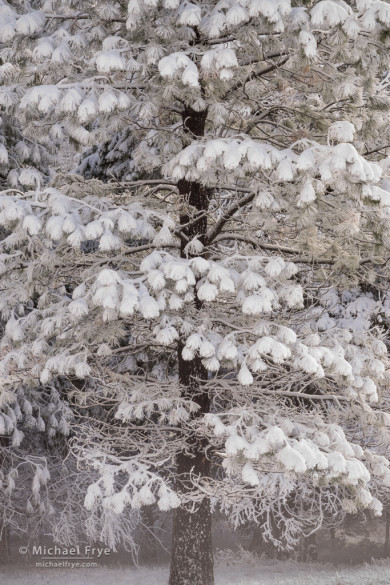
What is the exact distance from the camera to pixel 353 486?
22.4 ft

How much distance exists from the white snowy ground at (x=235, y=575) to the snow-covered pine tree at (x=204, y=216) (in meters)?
4.70

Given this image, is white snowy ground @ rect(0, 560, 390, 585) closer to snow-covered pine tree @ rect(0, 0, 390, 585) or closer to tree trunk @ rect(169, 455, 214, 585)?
tree trunk @ rect(169, 455, 214, 585)

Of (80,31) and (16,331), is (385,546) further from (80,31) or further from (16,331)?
(80,31)

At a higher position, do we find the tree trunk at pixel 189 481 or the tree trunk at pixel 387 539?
the tree trunk at pixel 189 481

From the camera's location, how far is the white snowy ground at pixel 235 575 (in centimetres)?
1248

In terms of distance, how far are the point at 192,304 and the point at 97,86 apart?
8.83 ft

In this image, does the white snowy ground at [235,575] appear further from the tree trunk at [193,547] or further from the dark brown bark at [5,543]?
the tree trunk at [193,547]

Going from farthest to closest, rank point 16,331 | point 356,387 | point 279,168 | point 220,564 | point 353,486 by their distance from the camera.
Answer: point 220,564 < point 16,331 < point 356,387 < point 353,486 < point 279,168

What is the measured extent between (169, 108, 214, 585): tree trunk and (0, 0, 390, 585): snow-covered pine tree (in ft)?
0.08

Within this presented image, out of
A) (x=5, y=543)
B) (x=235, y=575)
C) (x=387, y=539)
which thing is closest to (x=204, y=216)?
(x=235, y=575)

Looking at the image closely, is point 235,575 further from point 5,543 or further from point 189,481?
point 189,481

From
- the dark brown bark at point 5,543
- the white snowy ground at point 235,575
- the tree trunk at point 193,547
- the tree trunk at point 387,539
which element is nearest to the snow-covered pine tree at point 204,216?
the tree trunk at point 193,547

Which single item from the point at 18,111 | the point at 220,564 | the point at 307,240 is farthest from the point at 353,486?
the point at 220,564

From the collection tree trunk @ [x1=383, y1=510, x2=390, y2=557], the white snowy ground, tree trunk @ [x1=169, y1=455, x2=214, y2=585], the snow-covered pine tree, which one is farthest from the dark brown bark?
tree trunk @ [x1=383, y1=510, x2=390, y2=557]
